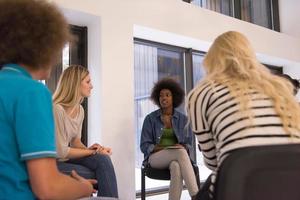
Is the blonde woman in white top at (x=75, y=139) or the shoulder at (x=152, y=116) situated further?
the shoulder at (x=152, y=116)

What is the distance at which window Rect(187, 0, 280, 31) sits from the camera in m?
4.69

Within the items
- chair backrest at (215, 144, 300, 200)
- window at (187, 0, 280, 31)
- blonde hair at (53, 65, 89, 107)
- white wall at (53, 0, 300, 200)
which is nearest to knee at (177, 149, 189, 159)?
white wall at (53, 0, 300, 200)

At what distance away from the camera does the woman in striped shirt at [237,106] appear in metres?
1.08

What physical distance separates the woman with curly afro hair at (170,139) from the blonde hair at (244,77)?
1542 mm

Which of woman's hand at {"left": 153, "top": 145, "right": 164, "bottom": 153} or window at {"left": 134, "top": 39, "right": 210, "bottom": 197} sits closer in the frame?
woman's hand at {"left": 153, "top": 145, "right": 164, "bottom": 153}

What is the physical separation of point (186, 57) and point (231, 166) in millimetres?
3599

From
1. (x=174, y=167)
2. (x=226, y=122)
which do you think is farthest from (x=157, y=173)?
(x=226, y=122)

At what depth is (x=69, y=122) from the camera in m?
2.05

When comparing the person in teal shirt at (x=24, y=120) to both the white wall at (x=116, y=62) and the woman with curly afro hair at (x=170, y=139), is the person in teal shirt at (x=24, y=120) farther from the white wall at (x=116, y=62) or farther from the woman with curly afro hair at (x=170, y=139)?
the white wall at (x=116, y=62)

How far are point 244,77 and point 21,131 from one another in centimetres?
82

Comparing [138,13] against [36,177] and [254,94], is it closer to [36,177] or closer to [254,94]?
[254,94]

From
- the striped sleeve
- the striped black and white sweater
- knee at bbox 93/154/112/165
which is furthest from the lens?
knee at bbox 93/154/112/165

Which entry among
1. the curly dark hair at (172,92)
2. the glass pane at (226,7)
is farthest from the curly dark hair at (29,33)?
the glass pane at (226,7)

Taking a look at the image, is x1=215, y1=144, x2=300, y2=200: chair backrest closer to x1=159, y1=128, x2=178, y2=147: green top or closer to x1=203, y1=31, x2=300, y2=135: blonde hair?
x1=203, y1=31, x2=300, y2=135: blonde hair
